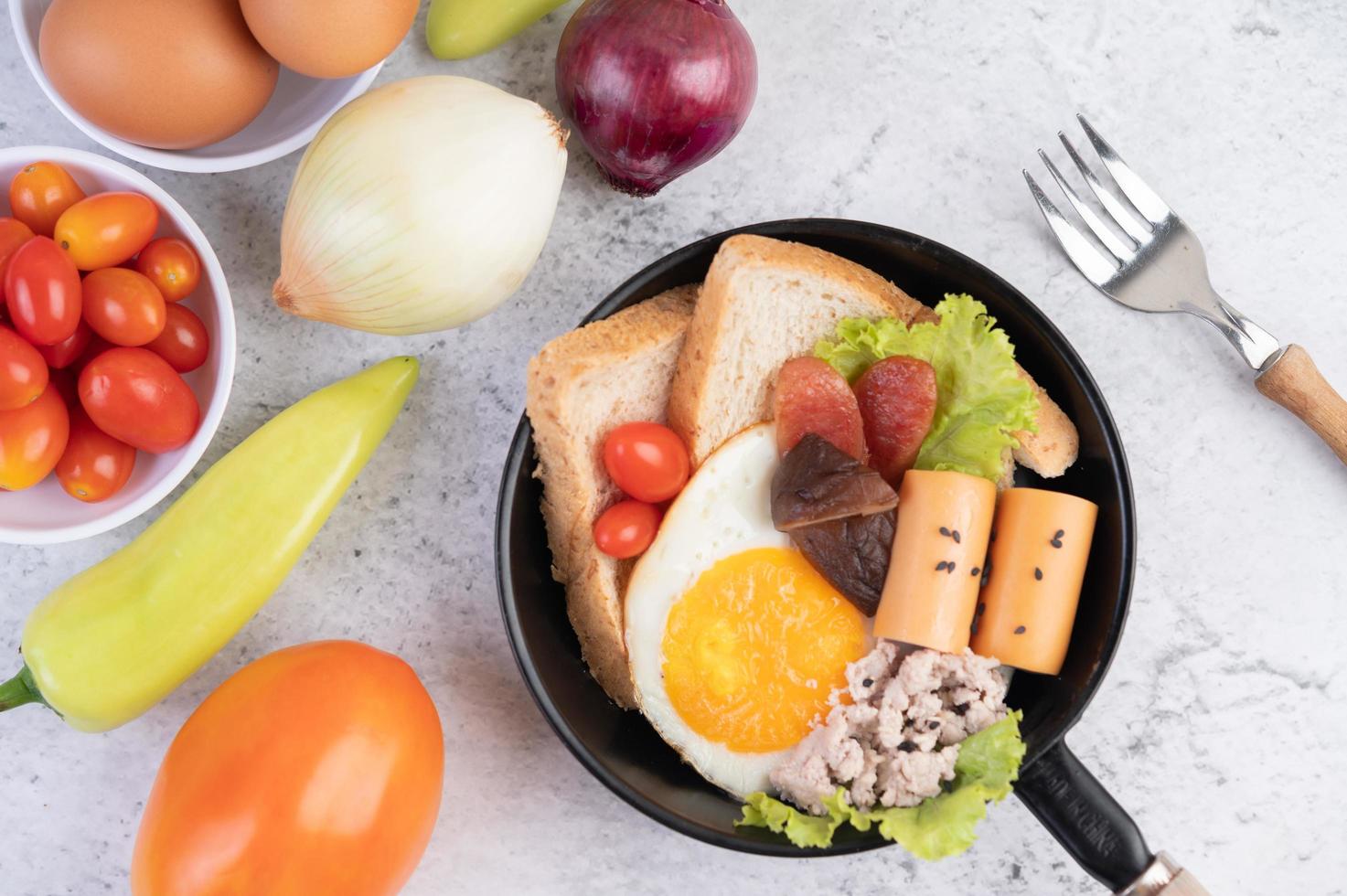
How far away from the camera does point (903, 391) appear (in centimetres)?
170

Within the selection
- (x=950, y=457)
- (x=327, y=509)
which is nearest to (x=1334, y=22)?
(x=950, y=457)

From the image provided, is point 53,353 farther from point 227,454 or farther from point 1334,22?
point 1334,22

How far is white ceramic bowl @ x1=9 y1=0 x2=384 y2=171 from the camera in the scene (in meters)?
1.65

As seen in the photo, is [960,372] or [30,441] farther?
[960,372]

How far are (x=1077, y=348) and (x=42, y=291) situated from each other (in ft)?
5.79

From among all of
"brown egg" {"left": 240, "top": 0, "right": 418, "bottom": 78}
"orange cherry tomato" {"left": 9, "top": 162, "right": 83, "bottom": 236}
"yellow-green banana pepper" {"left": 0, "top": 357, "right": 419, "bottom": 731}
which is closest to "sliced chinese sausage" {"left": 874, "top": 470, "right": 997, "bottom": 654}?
"yellow-green banana pepper" {"left": 0, "top": 357, "right": 419, "bottom": 731}

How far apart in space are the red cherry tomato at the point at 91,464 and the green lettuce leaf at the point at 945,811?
119 cm

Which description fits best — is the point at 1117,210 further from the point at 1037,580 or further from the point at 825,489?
the point at 825,489

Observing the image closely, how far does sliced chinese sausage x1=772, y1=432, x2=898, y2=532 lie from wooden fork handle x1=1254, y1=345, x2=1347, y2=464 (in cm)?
84

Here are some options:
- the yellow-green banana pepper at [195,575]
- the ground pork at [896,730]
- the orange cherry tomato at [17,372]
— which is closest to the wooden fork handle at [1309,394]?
the ground pork at [896,730]

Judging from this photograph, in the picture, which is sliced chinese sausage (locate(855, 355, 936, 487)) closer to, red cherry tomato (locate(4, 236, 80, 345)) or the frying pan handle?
the frying pan handle

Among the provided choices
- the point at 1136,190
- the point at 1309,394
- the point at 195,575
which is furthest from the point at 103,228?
the point at 1309,394

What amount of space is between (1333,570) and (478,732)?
1.66 m

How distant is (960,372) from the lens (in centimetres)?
174
